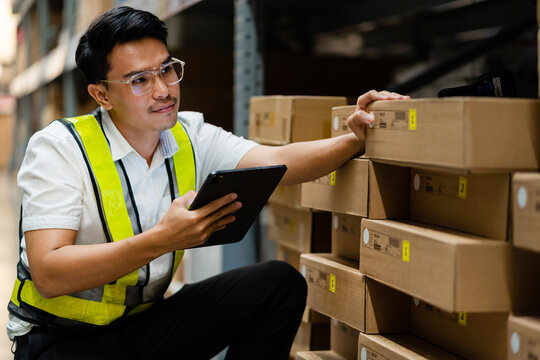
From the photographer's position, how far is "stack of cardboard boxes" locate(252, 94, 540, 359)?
143 centimetres

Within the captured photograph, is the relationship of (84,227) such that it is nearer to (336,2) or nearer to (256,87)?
(256,87)

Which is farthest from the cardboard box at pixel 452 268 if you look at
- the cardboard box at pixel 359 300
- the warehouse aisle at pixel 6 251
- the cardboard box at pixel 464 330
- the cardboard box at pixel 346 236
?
the warehouse aisle at pixel 6 251

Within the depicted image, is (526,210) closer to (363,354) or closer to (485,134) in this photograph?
(485,134)

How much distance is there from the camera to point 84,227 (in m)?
1.92

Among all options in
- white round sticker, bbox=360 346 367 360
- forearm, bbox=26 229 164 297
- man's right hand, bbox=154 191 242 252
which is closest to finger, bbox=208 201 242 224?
man's right hand, bbox=154 191 242 252

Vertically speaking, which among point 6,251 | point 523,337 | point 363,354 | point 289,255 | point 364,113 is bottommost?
point 6,251

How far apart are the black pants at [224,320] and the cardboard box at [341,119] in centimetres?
46

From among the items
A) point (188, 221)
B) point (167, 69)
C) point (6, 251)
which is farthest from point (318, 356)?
point (6, 251)

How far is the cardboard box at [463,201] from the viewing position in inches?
58.4

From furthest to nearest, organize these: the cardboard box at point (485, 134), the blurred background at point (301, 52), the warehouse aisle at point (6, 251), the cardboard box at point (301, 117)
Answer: the warehouse aisle at point (6, 251)
the blurred background at point (301, 52)
the cardboard box at point (301, 117)
the cardboard box at point (485, 134)

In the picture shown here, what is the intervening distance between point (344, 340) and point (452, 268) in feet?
2.87

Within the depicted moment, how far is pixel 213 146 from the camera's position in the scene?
2.26 meters

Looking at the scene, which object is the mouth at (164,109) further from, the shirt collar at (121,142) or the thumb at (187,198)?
the thumb at (187,198)

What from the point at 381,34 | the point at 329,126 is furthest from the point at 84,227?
the point at 381,34
